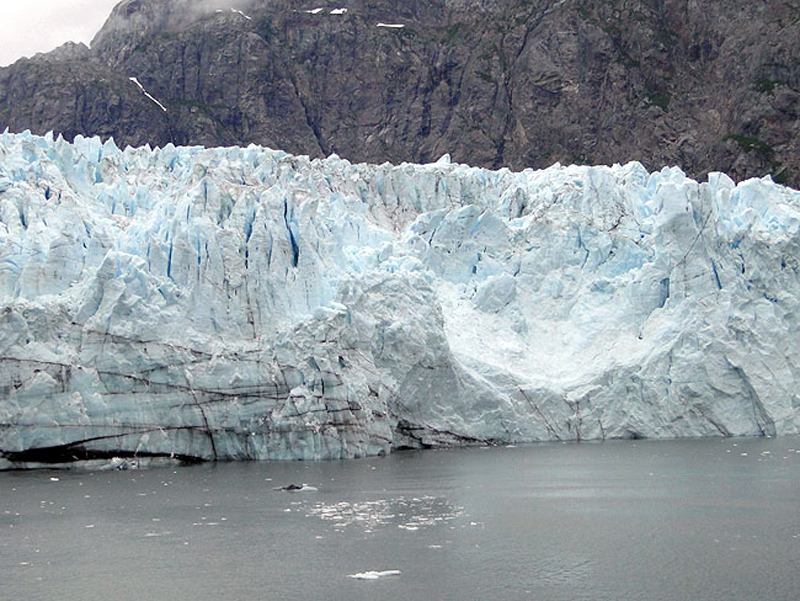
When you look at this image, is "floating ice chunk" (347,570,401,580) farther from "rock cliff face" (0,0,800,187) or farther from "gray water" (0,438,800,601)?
"rock cliff face" (0,0,800,187)

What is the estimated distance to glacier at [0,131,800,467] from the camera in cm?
1970

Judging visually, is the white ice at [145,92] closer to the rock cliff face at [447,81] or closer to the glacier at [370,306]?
the rock cliff face at [447,81]

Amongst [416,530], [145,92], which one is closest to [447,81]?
[145,92]

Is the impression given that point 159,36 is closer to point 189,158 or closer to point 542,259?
point 189,158

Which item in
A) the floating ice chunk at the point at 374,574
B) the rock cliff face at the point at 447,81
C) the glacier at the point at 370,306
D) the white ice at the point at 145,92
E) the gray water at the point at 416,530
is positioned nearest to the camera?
the gray water at the point at 416,530

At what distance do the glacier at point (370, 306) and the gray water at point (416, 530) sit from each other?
118cm

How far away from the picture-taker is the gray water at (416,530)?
10734mm

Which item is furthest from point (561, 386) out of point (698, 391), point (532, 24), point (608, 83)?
point (532, 24)

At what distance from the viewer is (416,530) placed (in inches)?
527

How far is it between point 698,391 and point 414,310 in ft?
20.9

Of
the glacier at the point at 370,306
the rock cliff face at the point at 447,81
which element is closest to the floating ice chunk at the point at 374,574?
the glacier at the point at 370,306

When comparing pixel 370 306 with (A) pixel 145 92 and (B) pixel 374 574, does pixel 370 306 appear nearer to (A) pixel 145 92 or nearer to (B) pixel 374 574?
(B) pixel 374 574

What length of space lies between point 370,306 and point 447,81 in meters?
A: 36.8

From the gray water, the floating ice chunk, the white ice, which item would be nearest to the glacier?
the gray water
